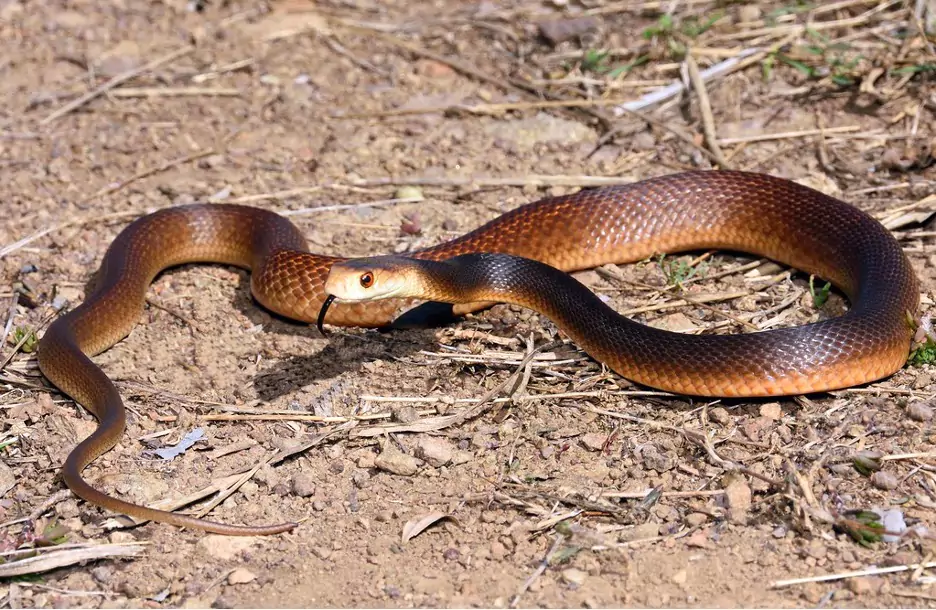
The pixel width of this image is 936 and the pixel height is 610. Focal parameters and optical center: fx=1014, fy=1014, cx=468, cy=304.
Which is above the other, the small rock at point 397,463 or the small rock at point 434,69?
the small rock at point 434,69

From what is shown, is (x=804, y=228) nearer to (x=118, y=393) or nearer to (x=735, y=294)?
(x=735, y=294)

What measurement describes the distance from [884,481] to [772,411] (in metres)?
0.87

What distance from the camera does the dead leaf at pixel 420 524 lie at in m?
5.38

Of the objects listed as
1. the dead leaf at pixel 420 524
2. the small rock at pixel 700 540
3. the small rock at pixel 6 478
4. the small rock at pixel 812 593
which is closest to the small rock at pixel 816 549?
the small rock at pixel 812 593

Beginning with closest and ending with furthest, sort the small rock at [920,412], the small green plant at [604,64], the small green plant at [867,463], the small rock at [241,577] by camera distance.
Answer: the small rock at [241,577] < the small green plant at [867,463] < the small rock at [920,412] < the small green plant at [604,64]

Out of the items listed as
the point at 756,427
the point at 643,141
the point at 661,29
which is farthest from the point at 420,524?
the point at 661,29

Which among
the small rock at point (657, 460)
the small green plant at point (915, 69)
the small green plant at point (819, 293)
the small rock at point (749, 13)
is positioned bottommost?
the small rock at point (657, 460)

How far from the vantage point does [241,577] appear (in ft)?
16.9

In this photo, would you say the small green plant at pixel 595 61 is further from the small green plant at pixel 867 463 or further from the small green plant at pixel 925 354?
the small green plant at pixel 867 463

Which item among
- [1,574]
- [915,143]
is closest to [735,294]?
[915,143]

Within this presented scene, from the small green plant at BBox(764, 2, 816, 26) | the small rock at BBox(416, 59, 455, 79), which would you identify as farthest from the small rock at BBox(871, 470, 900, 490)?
the small rock at BBox(416, 59, 455, 79)

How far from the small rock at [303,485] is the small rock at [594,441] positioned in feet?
5.32

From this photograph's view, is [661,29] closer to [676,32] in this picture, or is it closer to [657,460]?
[676,32]

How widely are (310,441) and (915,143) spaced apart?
601 cm
